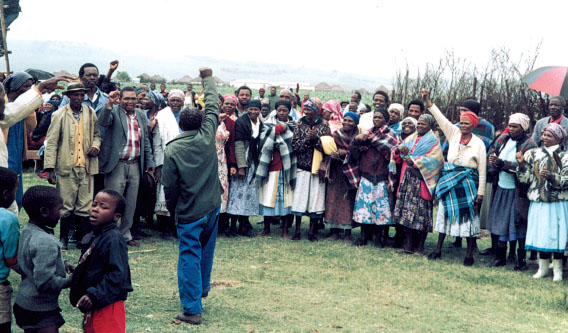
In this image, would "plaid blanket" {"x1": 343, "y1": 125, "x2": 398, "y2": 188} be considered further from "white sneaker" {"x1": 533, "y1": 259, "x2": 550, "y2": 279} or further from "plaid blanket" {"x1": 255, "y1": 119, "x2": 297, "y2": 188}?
"white sneaker" {"x1": 533, "y1": 259, "x2": 550, "y2": 279}

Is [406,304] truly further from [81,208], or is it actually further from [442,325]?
[81,208]

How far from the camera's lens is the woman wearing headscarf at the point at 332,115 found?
30.7 feet

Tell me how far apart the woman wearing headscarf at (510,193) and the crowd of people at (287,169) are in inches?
0.7

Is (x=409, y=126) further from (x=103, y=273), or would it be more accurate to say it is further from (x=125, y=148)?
(x=103, y=273)

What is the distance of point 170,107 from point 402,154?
358 centimetres

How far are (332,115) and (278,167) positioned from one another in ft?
4.35

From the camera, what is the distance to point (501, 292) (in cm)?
666

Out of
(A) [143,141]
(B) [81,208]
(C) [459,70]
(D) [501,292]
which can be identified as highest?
(C) [459,70]

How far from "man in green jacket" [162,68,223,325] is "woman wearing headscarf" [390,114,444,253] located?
12.7ft

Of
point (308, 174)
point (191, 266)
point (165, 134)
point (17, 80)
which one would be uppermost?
point (17, 80)

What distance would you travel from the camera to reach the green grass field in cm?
534

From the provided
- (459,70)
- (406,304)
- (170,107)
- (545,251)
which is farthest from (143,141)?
(459,70)

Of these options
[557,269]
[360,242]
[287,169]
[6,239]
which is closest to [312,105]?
[287,169]

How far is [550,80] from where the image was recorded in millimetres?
8547
